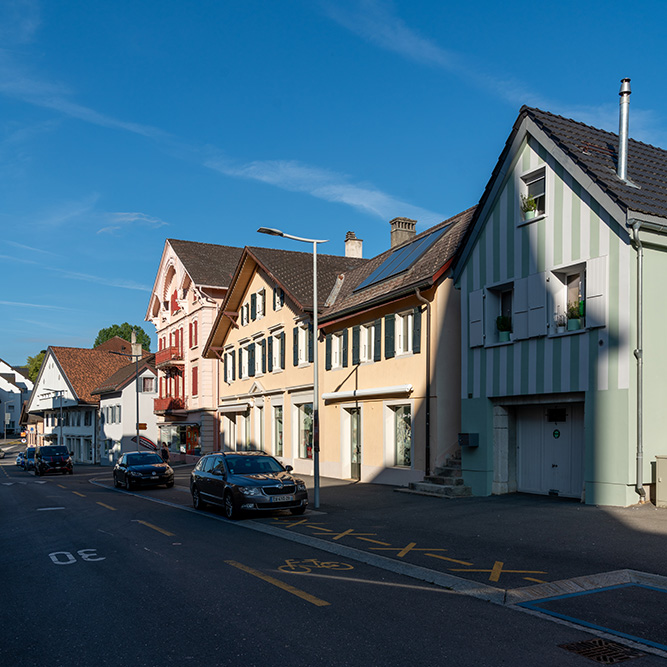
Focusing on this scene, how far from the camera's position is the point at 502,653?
653 cm

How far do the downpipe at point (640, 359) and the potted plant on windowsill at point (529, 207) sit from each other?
3280 millimetres

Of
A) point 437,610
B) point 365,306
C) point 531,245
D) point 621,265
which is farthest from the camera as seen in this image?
point 365,306

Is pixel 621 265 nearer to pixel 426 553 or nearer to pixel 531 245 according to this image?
pixel 531 245

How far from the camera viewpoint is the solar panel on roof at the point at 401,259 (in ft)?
84.4

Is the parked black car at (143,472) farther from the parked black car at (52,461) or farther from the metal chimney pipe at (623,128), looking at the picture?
the metal chimney pipe at (623,128)

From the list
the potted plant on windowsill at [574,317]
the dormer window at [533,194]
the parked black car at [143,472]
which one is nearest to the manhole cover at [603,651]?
the potted plant on windowsill at [574,317]

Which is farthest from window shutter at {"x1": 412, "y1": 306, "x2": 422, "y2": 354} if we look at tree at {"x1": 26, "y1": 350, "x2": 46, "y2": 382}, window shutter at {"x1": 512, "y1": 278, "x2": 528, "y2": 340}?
tree at {"x1": 26, "y1": 350, "x2": 46, "y2": 382}

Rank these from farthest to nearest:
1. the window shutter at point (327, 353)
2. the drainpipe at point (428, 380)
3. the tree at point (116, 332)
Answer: the tree at point (116, 332)
the window shutter at point (327, 353)
the drainpipe at point (428, 380)

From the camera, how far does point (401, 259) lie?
2736cm

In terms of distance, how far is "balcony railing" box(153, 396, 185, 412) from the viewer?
168ft

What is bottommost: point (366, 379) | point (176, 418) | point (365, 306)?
point (176, 418)

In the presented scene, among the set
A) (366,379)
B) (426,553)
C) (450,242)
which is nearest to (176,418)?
(366,379)

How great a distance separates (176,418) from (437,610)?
4661 centimetres

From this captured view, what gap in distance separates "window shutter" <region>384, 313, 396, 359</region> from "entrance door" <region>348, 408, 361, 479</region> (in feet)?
10.8
